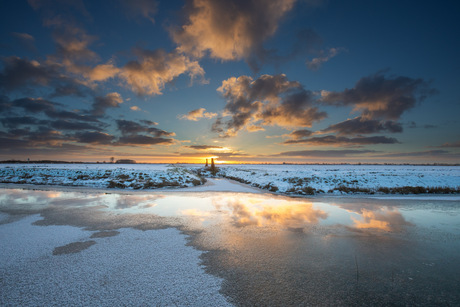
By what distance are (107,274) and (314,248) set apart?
16.2ft

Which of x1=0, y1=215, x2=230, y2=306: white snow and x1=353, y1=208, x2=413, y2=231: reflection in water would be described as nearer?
x1=0, y1=215, x2=230, y2=306: white snow

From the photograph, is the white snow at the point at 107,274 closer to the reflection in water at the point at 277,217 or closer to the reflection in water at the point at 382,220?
the reflection in water at the point at 277,217

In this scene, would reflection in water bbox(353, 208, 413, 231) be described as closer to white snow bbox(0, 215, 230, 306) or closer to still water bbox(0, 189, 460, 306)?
still water bbox(0, 189, 460, 306)

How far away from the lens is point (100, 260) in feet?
15.4

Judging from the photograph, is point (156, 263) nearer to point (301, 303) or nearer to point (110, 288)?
point (110, 288)

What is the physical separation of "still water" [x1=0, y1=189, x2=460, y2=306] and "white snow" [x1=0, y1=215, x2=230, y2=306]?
1.70 feet

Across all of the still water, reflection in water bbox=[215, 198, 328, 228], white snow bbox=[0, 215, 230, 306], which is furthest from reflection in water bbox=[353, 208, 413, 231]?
white snow bbox=[0, 215, 230, 306]

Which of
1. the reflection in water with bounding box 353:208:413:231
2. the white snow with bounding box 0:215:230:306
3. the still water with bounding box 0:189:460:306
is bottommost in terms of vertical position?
the reflection in water with bounding box 353:208:413:231

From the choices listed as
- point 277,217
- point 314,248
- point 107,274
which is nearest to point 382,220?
point 277,217

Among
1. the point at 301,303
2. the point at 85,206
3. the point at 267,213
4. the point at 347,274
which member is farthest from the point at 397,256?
the point at 85,206

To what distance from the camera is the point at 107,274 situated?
4.07 m

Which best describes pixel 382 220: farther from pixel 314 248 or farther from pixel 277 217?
pixel 314 248

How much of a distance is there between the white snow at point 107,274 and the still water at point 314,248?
0.52 m

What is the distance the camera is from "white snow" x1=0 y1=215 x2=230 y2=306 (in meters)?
3.32
